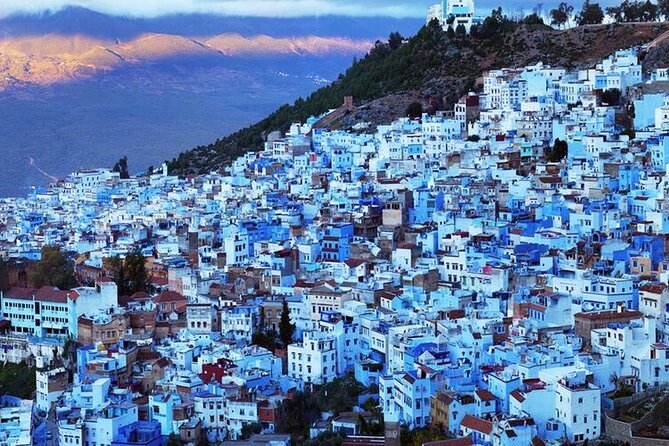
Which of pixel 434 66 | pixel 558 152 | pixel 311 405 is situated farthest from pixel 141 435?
pixel 434 66

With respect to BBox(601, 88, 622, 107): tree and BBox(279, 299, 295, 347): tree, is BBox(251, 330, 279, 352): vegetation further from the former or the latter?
BBox(601, 88, 622, 107): tree

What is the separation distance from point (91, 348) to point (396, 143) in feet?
47.4

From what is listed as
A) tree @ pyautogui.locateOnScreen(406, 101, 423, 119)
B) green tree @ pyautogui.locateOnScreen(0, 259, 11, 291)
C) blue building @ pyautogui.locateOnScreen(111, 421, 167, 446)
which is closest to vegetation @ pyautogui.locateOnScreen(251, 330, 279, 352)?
blue building @ pyautogui.locateOnScreen(111, 421, 167, 446)

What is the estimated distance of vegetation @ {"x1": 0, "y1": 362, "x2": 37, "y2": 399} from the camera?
21.9 metres

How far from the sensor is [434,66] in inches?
1711

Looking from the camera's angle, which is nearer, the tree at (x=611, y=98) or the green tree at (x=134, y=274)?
the green tree at (x=134, y=274)

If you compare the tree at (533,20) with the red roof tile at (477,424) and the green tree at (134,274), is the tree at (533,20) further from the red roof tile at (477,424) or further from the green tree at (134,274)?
the red roof tile at (477,424)

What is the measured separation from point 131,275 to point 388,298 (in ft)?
18.9

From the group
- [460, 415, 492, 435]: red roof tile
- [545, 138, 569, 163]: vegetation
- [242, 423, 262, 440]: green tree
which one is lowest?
[242, 423, 262, 440]: green tree

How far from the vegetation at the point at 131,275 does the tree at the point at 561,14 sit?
24184 mm

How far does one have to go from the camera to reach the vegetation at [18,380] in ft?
71.7

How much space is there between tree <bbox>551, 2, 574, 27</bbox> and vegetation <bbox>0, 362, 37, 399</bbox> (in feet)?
91.3

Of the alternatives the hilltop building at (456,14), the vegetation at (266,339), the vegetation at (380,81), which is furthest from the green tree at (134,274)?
the hilltop building at (456,14)

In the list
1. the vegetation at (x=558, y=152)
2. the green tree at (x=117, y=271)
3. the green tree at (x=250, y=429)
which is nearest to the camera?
the green tree at (x=250, y=429)
